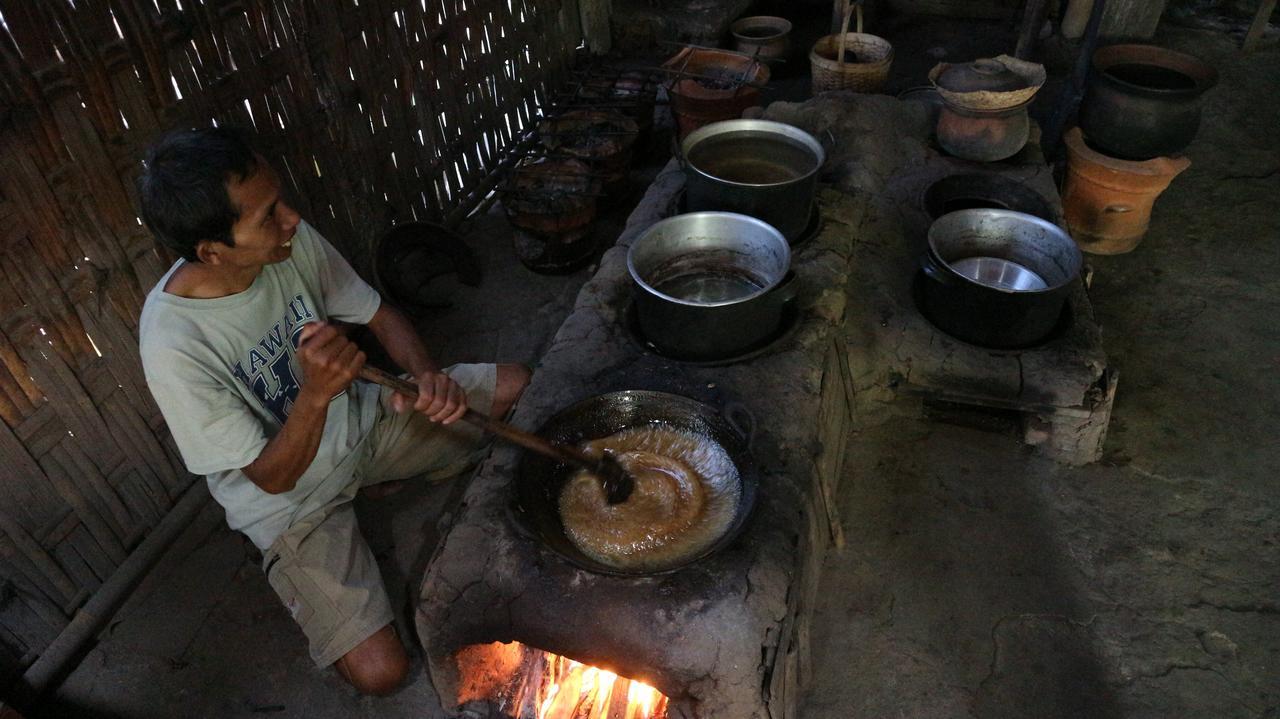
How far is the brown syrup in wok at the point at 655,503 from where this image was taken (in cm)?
221

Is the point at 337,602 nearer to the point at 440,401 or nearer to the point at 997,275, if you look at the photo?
the point at 440,401

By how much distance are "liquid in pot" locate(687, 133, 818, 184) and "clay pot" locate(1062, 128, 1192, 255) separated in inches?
75.0

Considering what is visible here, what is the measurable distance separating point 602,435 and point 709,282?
0.96 metres

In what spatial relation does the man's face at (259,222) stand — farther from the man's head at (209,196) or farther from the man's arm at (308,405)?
the man's arm at (308,405)

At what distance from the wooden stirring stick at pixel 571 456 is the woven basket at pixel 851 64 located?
11.3 feet

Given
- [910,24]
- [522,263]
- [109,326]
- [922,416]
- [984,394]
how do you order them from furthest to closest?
[910,24], [522,263], [922,416], [984,394], [109,326]

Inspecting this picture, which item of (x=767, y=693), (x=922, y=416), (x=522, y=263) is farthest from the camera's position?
(x=522, y=263)

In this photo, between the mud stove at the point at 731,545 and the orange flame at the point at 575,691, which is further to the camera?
the orange flame at the point at 575,691

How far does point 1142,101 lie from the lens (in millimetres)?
4062

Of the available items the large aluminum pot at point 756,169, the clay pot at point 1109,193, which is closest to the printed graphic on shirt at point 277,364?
the large aluminum pot at point 756,169

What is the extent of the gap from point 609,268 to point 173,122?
1776 mm

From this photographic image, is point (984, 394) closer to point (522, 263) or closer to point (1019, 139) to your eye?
point (1019, 139)

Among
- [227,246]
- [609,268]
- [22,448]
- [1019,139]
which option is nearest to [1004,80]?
[1019,139]

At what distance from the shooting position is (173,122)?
3.04 metres
